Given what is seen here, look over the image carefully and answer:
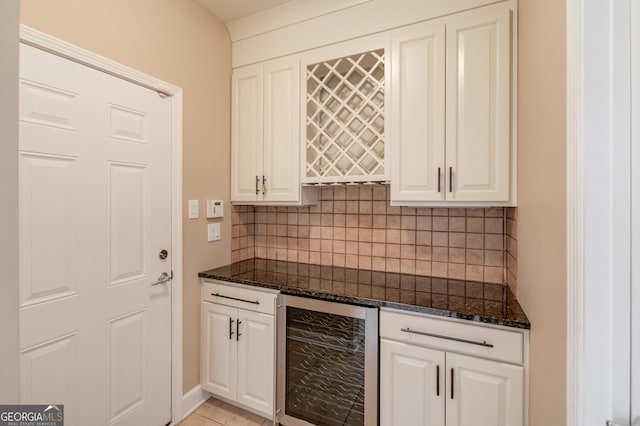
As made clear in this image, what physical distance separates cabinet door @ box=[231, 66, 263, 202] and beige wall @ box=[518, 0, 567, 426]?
5.14 ft

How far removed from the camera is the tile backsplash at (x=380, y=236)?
177cm

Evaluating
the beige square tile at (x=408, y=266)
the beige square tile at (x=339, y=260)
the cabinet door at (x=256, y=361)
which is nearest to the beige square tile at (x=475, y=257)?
the beige square tile at (x=408, y=266)

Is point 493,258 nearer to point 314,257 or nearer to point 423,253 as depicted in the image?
point 423,253

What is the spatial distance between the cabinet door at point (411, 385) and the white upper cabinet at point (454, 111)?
0.78 metres

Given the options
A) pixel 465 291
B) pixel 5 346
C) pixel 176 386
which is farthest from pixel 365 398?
pixel 5 346

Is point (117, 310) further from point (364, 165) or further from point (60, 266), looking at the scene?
point (364, 165)

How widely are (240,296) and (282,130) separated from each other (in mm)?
1136

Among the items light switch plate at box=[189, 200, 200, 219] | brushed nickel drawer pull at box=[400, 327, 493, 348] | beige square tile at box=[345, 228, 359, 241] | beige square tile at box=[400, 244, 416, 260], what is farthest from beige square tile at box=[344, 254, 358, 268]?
light switch plate at box=[189, 200, 200, 219]


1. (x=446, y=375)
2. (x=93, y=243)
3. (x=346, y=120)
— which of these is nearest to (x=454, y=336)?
(x=446, y=375)

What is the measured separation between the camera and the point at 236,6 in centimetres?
197

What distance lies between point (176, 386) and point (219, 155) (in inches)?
61.2

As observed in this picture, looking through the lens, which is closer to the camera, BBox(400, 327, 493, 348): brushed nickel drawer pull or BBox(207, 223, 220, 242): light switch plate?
BBox(400, 327, 493, 348): brushed nickel drawer pull

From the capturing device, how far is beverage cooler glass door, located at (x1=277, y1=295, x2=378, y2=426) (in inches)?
58.7

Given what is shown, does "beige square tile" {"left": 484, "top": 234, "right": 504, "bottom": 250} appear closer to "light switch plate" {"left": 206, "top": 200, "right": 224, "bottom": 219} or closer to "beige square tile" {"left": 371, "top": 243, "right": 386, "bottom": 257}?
"beige square tile" {"left": 371, "top": 243, "right": 386, "bottom": 257}
